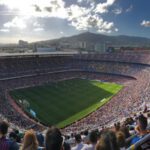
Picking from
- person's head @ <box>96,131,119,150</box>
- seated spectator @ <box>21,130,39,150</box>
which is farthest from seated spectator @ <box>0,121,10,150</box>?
person's head @ <box>96,131,119,150</box>

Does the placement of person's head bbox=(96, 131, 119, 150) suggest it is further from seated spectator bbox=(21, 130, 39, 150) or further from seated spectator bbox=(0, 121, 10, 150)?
seated spectator bbox=(0, 121, 10, 150)

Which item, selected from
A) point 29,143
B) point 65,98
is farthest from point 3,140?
point 65,98

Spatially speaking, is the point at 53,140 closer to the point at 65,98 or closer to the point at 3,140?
the point at 3,140

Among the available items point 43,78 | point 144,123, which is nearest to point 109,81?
point 43,78

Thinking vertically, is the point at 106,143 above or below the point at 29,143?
above

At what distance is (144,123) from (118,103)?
35972 millimetres

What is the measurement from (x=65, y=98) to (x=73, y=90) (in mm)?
7178

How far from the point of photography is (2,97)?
140ft

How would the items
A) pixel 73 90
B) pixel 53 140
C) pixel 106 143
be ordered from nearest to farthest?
pixel 106 143, pixel 53 140, pixel 73 90

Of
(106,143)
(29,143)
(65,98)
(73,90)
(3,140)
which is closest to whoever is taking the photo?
(106,143)

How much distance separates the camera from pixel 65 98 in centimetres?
4922

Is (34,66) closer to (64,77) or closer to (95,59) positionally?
(64,77)

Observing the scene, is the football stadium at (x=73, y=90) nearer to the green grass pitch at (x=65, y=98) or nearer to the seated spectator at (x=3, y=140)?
the green grass pitch at (x=65, y=98)

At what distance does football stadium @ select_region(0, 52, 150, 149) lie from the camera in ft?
111
